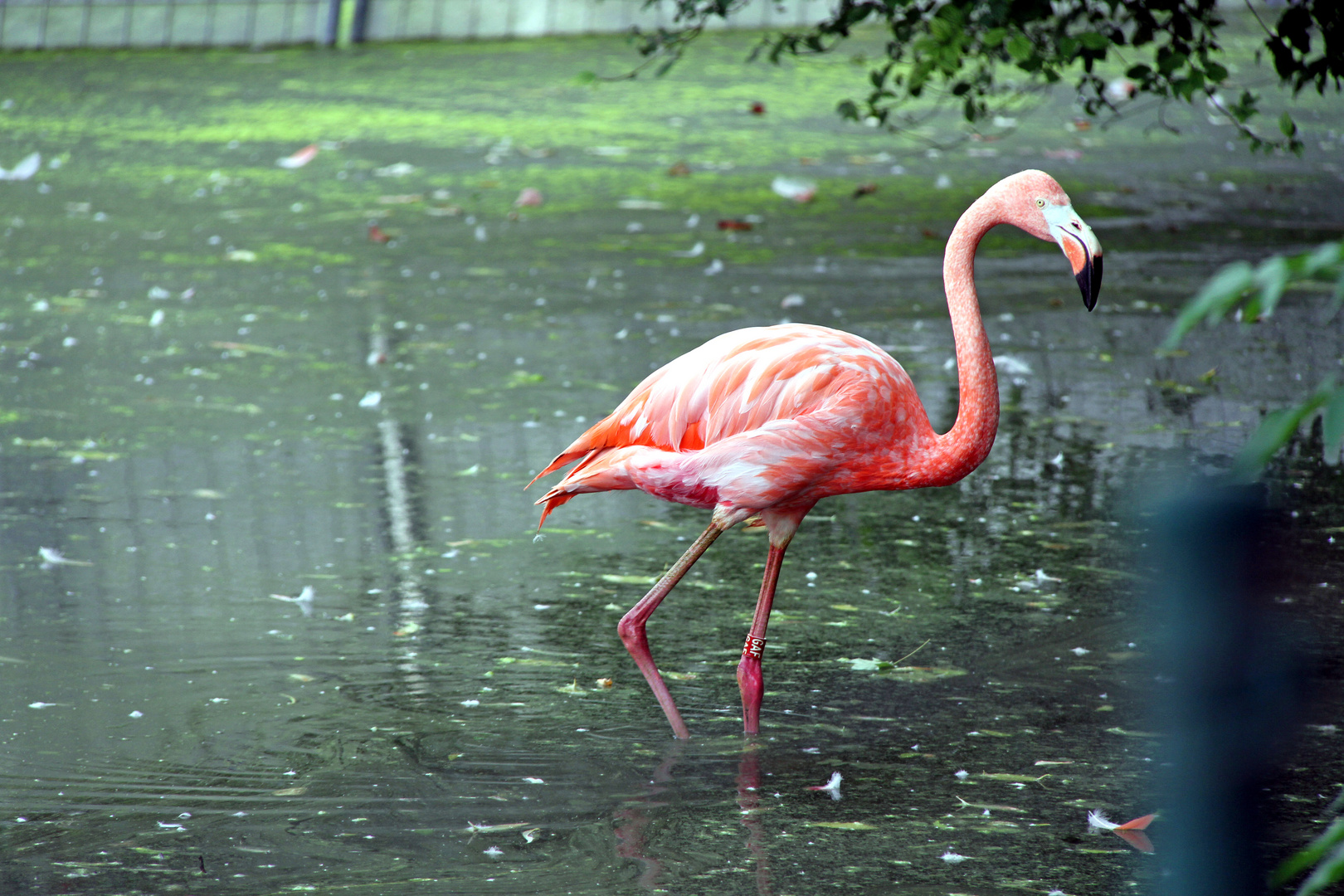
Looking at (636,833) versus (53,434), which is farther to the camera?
(53,434)

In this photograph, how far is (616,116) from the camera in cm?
1246

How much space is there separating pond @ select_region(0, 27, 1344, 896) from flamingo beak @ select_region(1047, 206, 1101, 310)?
1.04 m

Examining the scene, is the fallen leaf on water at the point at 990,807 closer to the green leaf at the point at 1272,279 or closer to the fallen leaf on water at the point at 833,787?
the fallen leaf on water at the point at 833,787

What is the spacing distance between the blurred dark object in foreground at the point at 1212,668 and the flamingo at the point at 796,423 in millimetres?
1986

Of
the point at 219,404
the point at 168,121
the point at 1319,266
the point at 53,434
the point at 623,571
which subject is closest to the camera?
the point at 1319,266

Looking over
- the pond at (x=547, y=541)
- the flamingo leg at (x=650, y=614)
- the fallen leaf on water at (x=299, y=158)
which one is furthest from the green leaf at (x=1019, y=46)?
the fallen leaf on water at (x=299, y=158)

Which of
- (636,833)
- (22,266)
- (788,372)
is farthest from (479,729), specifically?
(22,266)

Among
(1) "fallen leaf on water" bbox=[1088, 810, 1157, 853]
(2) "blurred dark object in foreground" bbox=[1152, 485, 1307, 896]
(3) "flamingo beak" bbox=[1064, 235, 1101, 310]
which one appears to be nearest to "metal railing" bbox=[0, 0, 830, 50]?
(3) "flamingo beak" bbox=[1064, 235, 1101, 310]

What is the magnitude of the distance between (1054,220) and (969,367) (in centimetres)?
38

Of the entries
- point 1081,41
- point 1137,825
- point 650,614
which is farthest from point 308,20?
point 1137,825

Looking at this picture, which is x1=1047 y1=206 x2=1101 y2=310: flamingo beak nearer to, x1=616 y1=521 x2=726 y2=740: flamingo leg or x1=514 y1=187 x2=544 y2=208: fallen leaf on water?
x1=616 y1=521 x2=726 y2=740: flamingo leg

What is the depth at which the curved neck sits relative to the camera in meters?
3.47

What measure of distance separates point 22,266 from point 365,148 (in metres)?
3.36

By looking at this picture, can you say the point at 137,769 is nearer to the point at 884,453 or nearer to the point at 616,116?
the point at 884,453
